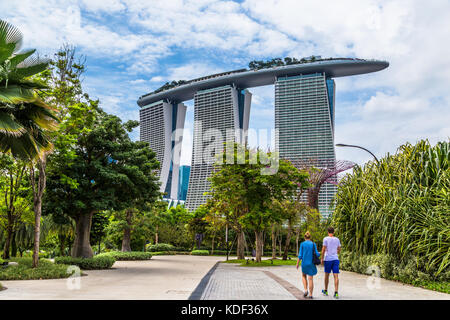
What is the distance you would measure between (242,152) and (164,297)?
1766cm

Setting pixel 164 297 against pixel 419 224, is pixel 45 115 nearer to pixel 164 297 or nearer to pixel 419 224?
pixel 164 297

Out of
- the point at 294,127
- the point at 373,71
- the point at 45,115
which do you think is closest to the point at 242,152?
the point at 45,115

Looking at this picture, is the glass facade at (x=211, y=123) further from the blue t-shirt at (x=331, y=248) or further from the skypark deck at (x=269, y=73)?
the blue t-shirt at (x=331, y=248)

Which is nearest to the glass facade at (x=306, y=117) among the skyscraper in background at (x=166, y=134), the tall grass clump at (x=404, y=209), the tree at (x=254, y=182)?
the skyscraper in background at (x=166, y=134)

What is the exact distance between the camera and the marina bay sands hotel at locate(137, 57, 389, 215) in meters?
102

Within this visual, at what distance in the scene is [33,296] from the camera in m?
8.72

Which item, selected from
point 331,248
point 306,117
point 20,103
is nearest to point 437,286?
point 331,248

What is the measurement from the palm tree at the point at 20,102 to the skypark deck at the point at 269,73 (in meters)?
103

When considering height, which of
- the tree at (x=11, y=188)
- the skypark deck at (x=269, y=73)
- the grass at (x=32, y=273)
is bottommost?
the grass at (x=32, y=273)

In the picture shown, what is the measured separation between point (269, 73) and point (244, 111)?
46.5 feet

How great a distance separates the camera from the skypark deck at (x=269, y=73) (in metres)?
107

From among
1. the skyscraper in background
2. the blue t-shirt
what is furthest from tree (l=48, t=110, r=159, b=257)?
the skyscraper in background

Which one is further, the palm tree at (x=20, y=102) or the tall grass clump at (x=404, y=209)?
the tall grass clump at (x=404, y=209)

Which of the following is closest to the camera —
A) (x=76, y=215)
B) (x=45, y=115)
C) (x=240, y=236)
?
(x=45, y=115)
